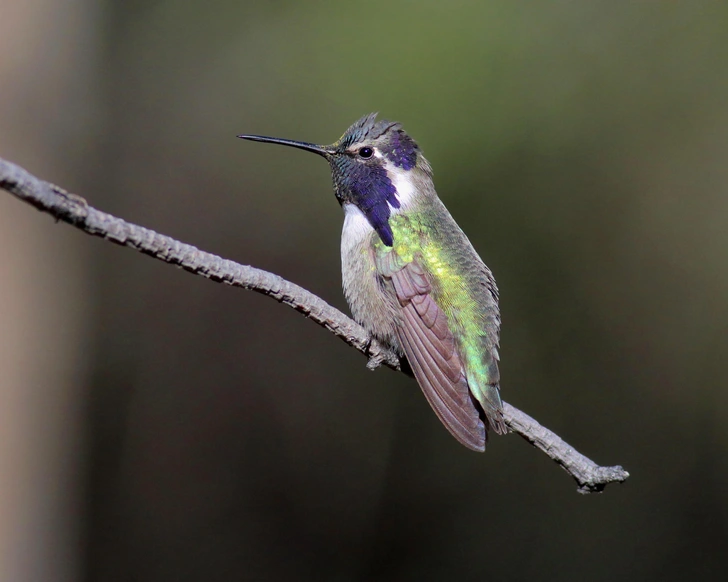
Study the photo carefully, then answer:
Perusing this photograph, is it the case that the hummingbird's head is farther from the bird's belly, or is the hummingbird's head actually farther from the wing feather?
the wing feather

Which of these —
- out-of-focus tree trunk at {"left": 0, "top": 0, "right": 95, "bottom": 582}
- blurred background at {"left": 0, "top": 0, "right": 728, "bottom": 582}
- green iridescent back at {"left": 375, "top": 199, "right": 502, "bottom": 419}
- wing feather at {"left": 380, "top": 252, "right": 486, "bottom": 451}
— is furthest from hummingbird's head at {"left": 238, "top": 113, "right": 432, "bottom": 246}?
out-of-focus tree trunk at {"left": 0, "top": 0, "right": 95, "bottom": 582}

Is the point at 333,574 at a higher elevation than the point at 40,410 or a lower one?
lower

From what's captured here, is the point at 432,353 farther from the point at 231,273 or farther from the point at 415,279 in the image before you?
the point at 231,273

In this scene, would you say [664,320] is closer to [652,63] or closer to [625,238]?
[625,238]

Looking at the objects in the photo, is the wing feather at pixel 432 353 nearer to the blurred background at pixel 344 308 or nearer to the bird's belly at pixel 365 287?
the bird's belly at pixel 365 287

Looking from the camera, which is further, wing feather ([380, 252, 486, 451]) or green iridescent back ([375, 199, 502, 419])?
green iridescent back ([375, 199, 502, 419])

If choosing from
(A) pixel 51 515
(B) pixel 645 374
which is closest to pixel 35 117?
(A) pixel 51 515
